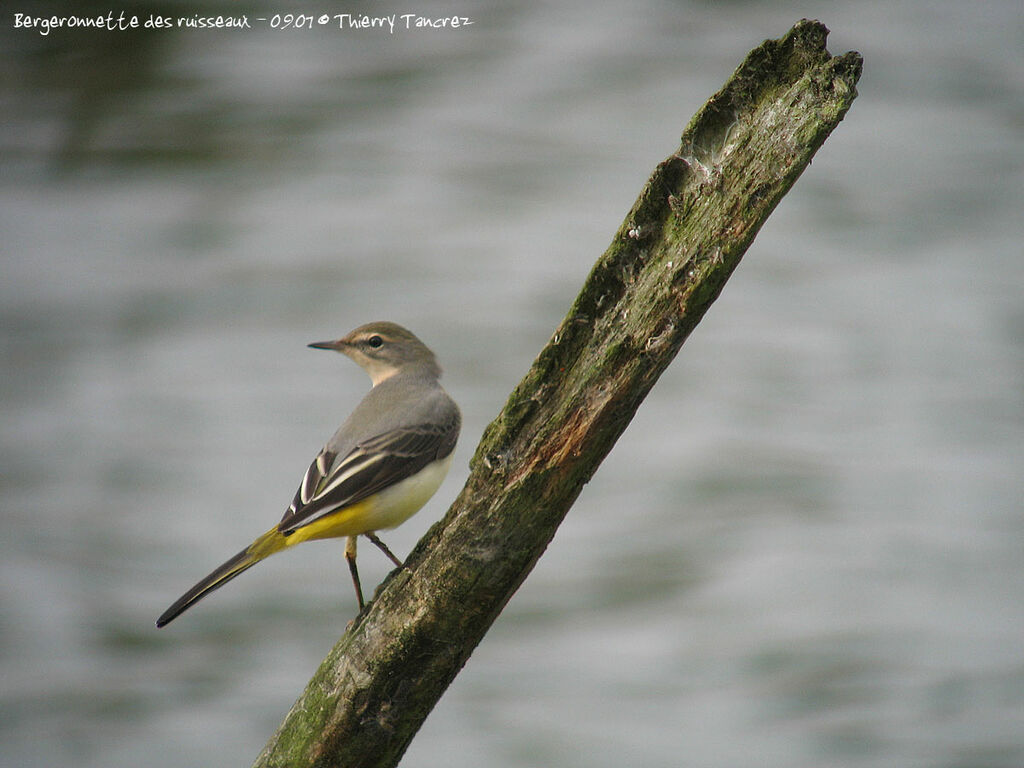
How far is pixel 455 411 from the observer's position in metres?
4.45

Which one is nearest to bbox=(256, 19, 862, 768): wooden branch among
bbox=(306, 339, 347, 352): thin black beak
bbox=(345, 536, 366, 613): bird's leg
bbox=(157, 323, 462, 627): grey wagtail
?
bbox=(157, 323, 462, 627): grey wagtail

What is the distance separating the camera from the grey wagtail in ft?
12.2

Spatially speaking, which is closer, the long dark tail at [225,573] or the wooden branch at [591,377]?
the wooden branch at [591,377]

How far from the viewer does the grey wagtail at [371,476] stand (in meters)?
3.71

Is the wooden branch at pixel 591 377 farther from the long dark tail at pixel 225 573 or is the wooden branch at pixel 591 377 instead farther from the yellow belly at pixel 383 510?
the yellow belly at pixel 383 510

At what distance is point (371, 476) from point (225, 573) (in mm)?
685

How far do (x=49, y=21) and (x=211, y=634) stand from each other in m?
7.02

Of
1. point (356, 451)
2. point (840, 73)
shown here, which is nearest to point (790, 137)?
point (840, 73)

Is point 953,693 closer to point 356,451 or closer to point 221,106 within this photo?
point 356,451

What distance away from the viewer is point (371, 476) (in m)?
3.96

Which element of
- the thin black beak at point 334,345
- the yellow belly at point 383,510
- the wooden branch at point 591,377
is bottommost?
the wooden branch at point 591,377

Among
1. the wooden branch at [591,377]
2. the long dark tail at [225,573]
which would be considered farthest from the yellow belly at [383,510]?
the wooden branch at [591,377]

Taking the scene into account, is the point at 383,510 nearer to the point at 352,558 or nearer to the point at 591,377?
the point at 352,558

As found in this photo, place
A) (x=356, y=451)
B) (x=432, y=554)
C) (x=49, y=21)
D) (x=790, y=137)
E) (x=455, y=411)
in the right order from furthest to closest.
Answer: (x=49, y=21), (x=455, y=411), (x=356, y=451), (x=432, y=554), (x=790, y=137)
